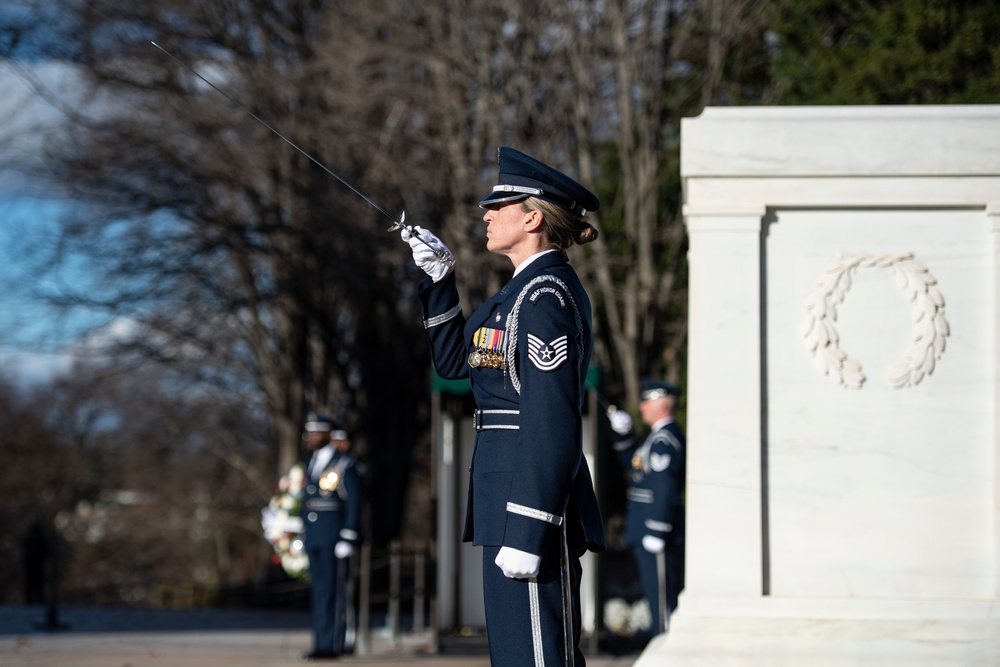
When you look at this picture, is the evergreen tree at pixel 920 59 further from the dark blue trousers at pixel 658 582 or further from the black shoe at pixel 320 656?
the black shoe at pixel 320 656

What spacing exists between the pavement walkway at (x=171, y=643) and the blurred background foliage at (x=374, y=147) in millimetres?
1056

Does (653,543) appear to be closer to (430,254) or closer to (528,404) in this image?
(430,254)

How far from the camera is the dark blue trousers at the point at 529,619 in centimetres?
414

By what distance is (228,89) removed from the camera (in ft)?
57.0

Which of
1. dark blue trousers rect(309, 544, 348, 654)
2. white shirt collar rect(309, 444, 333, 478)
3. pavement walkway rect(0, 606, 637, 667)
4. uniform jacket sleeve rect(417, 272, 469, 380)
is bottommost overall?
pavement walkway rect(0, 606, 637, 667)

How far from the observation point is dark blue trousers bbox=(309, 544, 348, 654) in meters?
10.5

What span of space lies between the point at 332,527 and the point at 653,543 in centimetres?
254

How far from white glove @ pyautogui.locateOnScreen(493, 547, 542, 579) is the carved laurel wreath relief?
285cm

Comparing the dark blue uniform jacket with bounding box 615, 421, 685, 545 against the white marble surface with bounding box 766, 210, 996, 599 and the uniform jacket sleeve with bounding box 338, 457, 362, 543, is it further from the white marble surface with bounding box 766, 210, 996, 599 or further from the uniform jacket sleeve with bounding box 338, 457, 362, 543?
the white marble surface with bounding box 766, 210, 996, 599

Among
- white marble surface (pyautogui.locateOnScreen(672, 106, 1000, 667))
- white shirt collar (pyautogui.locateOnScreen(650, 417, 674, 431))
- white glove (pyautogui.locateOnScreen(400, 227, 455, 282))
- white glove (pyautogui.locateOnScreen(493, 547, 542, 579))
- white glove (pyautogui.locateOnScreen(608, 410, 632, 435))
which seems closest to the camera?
white glove (pyautogui.locateOnScreen(493, 547, 542, 579))

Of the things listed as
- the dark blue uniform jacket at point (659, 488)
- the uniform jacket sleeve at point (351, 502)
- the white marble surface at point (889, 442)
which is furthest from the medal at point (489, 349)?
the uniform jacket sleeve at point (351, 502)

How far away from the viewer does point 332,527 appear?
10727 mm

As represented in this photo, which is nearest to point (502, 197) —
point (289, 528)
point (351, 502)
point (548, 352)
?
point (548, 352)

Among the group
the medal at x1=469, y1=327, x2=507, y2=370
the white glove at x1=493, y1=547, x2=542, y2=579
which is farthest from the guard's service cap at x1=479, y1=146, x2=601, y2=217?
the white glove at x1=493, y1=547, x2=542, y2=579
